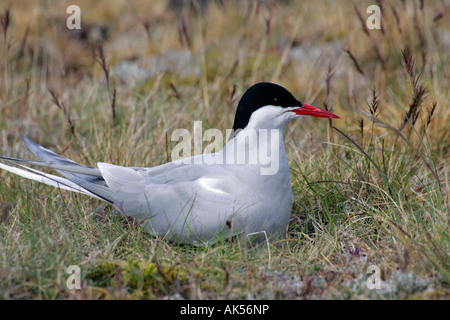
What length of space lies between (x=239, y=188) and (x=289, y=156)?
953mm

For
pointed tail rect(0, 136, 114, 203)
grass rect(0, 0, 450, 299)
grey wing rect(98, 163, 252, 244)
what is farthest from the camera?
pointed tail rect(0, 136, 114, 203)

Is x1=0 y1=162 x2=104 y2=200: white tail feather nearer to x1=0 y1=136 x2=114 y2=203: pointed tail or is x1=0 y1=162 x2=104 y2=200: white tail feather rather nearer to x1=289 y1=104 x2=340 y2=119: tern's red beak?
x1=0 y1=136 x2=114 y2=203: pointed tail

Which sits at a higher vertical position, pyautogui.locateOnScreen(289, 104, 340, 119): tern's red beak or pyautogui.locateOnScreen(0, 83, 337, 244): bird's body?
pyautogui.locateOnScreen(289, 104, 340, 119): tern's red beak

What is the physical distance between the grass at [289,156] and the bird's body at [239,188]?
10 centimetres

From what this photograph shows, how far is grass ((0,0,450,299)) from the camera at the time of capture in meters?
2.13

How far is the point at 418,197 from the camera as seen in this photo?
106 inches

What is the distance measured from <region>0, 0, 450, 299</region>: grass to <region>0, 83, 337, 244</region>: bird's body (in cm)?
10

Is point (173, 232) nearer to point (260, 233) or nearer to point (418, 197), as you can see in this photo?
point (260, 233)

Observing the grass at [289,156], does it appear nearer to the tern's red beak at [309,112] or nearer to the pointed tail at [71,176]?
the pointed tail at [71,176]

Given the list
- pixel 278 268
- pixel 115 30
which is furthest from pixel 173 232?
pixel 115 30

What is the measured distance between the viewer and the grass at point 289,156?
7.00ft

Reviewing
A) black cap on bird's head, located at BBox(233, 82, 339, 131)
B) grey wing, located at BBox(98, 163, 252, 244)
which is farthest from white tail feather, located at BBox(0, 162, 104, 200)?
black cap on bird's head, located at BBox(233, 82, 339, 131)
